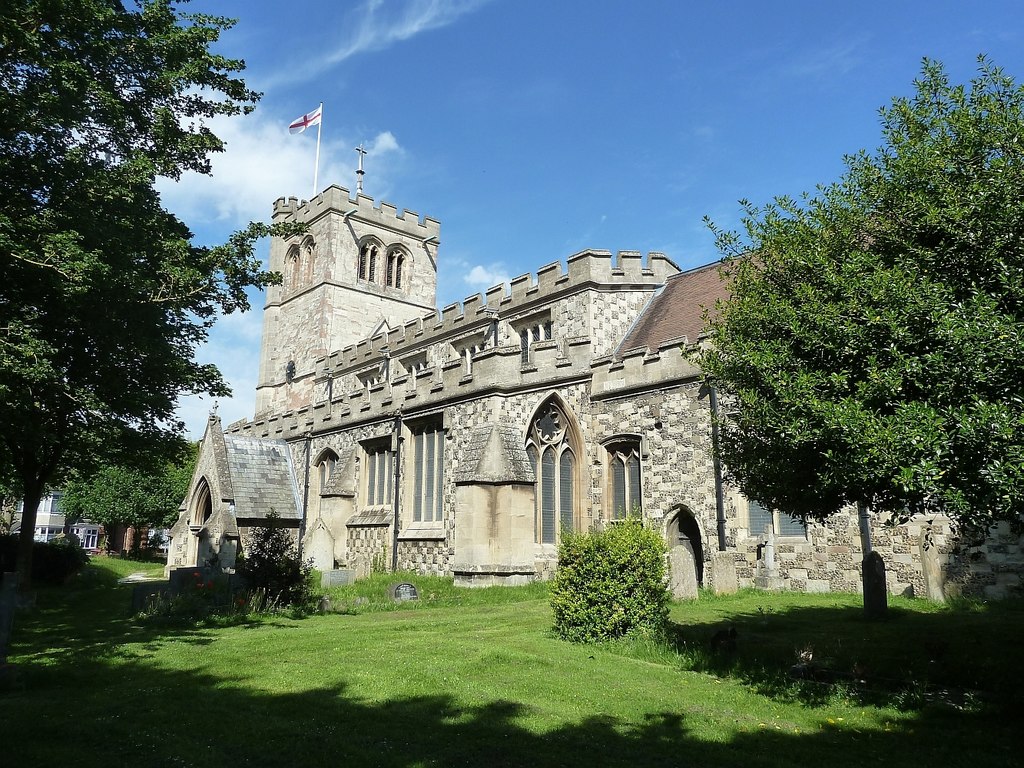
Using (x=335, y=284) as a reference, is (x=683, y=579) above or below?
below

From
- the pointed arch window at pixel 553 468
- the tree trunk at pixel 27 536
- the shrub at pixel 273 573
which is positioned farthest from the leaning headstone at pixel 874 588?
the tree trunk at pixel 27 536

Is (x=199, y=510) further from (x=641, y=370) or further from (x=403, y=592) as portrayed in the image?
(x=641, y=370)

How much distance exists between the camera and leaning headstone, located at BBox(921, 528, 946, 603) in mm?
12125

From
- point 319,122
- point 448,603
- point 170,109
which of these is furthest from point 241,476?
point 319,122

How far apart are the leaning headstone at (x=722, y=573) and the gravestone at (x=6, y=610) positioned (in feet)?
37.3

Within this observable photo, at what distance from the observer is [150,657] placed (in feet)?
29.7

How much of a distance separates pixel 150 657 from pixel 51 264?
5.67 metres

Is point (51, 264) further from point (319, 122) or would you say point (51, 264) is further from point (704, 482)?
point (319, 122)

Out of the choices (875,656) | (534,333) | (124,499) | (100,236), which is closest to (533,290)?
(534,333)

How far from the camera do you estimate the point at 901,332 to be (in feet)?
19.6

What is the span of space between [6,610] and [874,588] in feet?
37.2

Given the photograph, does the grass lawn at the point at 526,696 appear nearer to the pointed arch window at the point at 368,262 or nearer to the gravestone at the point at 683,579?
the gravestone at the point at 683,579

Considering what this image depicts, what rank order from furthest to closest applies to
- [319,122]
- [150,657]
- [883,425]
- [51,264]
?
1. [319,122]
2. [51,264]
3. [150,657]
4. [883,425]

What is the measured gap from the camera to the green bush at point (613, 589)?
31.6ft
